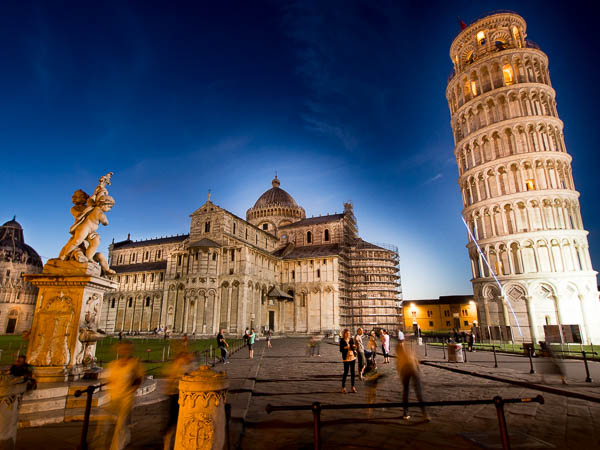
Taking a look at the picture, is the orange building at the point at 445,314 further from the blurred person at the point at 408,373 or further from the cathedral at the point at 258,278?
the blurred person at the point at 408,373

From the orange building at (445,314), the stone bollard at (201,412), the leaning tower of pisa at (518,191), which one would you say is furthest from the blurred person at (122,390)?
the orange building at (445,314)

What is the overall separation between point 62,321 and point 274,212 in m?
52.7

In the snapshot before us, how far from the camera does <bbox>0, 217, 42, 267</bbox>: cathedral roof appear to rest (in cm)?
6105

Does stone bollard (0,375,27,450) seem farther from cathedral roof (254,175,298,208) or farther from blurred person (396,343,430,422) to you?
cathedral roof (254,175,298,208)

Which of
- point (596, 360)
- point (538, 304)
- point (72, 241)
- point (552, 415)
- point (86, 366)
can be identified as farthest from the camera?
point (538, 304)

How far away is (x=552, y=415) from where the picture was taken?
6812mm

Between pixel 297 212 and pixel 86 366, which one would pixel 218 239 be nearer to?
pixel 297 212

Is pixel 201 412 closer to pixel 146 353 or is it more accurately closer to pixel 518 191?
pixel 146 353

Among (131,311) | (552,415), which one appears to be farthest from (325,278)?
(552,415)

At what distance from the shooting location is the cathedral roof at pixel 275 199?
201ft

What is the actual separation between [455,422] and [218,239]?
124 feet

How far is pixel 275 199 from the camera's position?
6169 cm

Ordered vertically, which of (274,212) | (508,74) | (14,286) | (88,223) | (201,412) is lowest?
(201,412)

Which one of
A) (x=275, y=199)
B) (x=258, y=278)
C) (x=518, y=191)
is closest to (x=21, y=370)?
(x=518, y=191)
